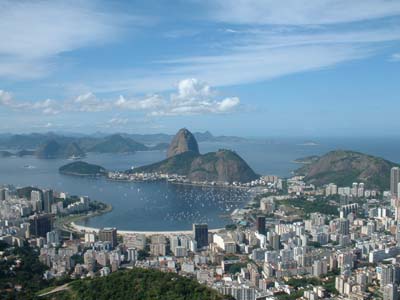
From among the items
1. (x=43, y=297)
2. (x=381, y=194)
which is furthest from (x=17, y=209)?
(x=381, y=194)

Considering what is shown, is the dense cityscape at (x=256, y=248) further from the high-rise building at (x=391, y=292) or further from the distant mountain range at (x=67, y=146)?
the distant mountain range at (x=67, y=146)

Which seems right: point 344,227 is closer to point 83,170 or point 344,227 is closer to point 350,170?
point 350,170

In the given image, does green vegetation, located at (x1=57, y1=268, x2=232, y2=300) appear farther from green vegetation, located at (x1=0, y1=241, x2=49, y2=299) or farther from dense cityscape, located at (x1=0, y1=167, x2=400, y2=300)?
dense cityscape, located at (x1=0, y1=167, x2=400, y2=300)

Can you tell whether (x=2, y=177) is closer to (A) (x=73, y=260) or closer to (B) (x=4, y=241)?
(B) (x=4, y=241)

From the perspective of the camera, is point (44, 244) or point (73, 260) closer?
point (73, 260)

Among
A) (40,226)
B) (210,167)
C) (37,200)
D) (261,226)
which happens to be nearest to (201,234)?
(261,226)

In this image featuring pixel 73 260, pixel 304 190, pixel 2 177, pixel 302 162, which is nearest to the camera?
pixel 73 260

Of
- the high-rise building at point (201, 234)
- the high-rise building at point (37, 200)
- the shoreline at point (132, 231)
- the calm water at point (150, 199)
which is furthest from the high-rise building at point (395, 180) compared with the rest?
the high-rise building at point (37, 200)

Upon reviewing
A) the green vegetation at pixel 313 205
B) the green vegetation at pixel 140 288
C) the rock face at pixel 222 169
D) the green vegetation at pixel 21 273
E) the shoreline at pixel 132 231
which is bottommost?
the shoreline at pixel 132 231
